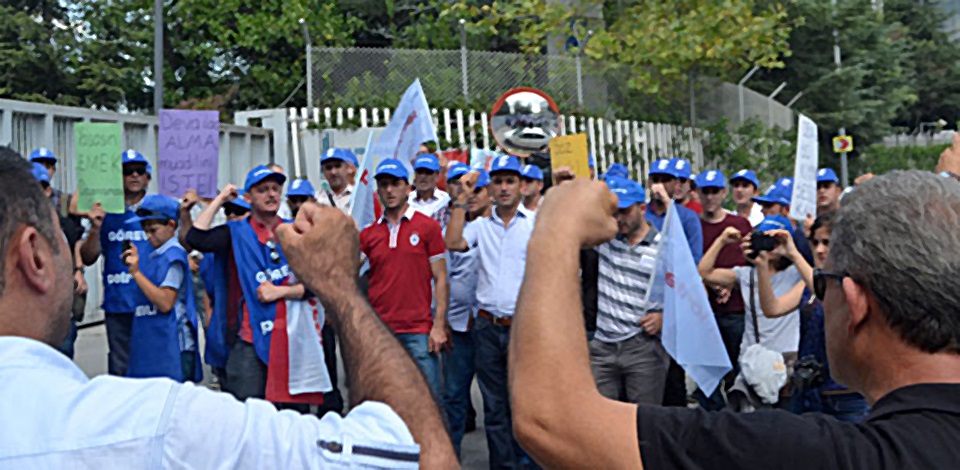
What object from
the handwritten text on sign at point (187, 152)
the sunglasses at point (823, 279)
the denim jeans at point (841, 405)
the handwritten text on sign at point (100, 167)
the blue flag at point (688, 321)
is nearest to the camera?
the sunglasses at point (823, 279)

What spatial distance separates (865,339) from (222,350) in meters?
5.05

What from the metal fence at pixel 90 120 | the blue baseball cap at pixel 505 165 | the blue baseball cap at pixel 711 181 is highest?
the metal fence at pixel 90 120

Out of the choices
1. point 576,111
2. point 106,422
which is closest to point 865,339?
point 106,422

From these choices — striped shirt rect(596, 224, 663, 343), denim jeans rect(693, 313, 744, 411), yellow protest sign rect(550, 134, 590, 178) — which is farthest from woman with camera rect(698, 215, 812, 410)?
yellow protest sign rect(550, 134, 590, 178)

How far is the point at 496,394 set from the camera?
6777 millimetres

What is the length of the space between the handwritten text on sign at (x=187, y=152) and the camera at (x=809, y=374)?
4.58m

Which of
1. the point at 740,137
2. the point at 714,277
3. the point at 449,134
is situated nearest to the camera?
the point at 714,277

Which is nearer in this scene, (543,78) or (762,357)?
(762,357)

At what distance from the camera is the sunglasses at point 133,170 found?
24.4 ft

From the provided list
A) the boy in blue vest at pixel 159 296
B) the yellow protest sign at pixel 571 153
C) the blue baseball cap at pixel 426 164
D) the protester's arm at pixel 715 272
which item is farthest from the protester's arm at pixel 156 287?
the protester's arm at pixel 715 272

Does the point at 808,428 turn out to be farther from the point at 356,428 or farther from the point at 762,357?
the point at 762,357

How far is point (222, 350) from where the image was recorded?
20.8 ft

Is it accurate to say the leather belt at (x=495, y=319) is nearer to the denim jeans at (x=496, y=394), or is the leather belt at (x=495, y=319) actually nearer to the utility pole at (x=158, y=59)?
the denim jeans at (x=496, y=394)

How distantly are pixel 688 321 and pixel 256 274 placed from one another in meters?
2.41
